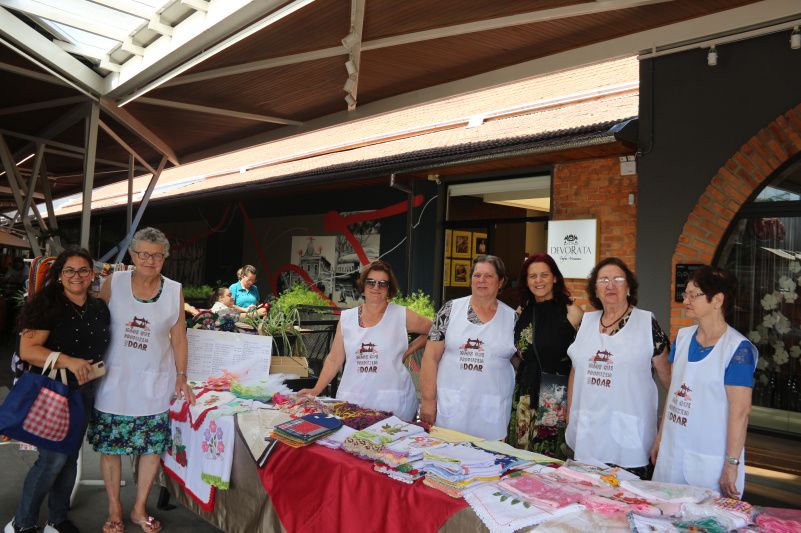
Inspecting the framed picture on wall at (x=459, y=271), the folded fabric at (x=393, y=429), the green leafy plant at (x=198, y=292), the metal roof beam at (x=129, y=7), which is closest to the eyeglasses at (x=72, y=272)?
the folded fabric at (x=393, y=429)

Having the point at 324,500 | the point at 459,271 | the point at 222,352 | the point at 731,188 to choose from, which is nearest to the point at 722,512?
the point at 324,500

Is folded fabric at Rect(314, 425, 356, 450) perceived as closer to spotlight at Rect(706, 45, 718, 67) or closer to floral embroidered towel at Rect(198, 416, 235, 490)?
floral embroidered towel at Rect(198, 416, 235, 490)

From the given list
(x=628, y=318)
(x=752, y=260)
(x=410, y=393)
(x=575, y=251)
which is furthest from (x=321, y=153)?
(x=628, y=318)

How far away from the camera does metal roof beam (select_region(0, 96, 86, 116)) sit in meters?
8.62

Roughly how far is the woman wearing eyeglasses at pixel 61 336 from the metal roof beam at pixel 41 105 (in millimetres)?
6039

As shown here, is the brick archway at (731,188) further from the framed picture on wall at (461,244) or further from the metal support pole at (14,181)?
the metal support pole at (14,181)

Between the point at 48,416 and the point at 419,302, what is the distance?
6.08 meters

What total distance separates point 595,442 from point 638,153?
4.54 metres

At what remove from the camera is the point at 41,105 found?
355 inches

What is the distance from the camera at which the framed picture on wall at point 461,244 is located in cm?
984

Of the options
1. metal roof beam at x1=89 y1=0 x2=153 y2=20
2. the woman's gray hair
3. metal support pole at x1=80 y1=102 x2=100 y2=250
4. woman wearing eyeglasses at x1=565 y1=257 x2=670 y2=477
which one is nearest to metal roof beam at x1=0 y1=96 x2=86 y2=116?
metal support pole at x1=80 y1=102 x2=100 y2=250

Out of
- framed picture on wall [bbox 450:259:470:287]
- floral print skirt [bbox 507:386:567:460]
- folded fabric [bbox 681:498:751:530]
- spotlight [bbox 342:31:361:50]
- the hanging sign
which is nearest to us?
folded fabric [bbox 681:498:751:530]

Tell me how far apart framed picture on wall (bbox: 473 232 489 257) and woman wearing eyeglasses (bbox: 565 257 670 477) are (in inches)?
258

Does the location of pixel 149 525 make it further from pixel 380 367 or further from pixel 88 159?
pixel 88 159
